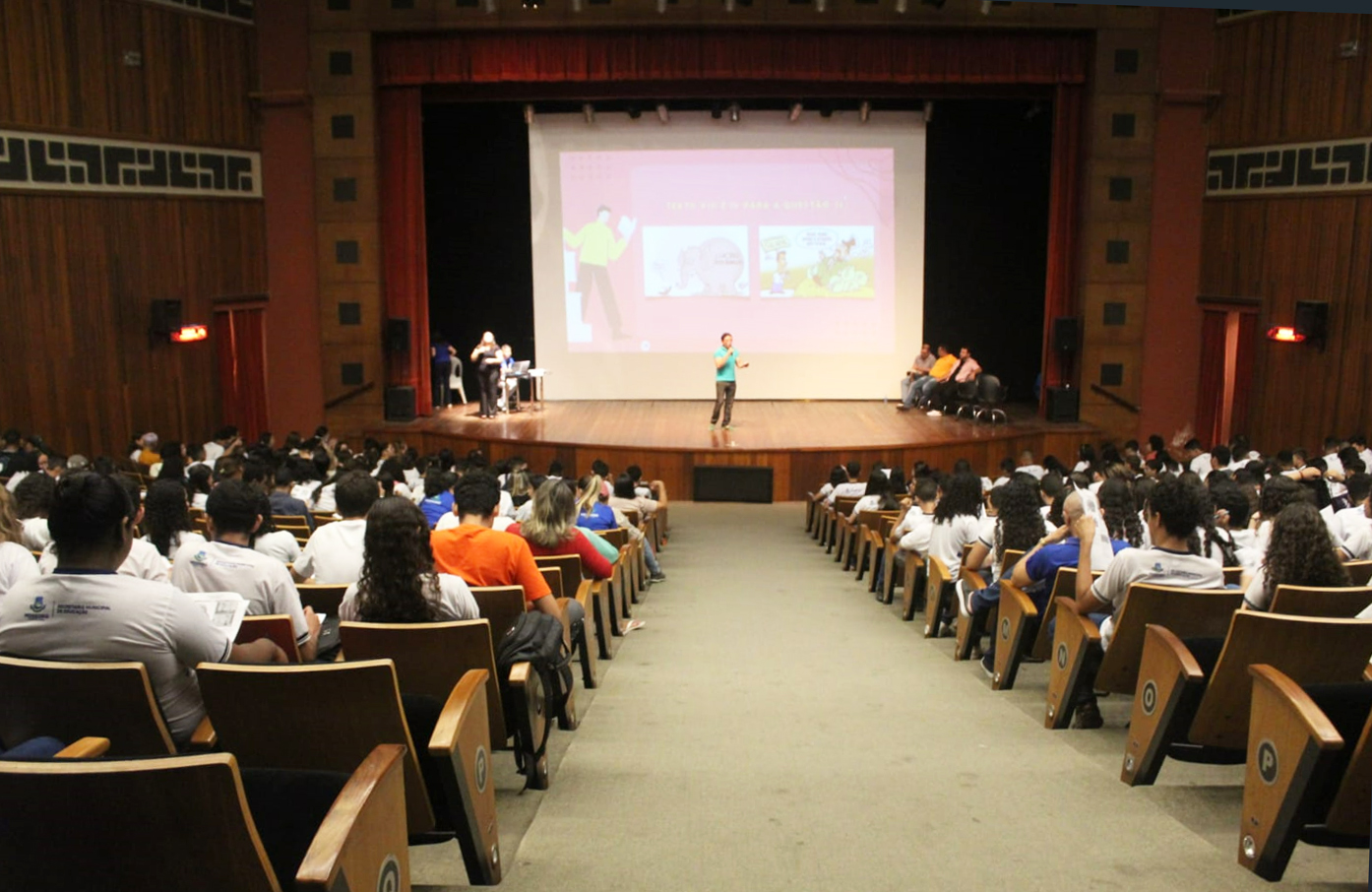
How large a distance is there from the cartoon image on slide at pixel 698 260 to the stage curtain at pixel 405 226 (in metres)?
2.88

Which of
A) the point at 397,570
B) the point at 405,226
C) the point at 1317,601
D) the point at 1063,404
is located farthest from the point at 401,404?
Result: the point at 1317,601

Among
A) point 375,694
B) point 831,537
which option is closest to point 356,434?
point 831,537

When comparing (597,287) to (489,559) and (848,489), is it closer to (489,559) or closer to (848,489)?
(848,489)

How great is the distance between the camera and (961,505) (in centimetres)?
631

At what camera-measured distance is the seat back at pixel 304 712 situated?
246cm

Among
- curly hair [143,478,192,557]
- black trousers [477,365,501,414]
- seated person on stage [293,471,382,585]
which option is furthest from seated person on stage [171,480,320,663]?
black trousers [477,365,501,414]

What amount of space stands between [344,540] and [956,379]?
1174 centimetres

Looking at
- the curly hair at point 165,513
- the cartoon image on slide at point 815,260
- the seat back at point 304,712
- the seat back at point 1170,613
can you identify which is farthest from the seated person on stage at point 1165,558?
the cartoon image on slide at point 815,260

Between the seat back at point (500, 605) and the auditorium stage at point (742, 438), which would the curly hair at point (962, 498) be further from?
the auditorium stage at point (742, 438)

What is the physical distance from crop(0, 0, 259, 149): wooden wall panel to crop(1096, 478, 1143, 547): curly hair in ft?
32.5

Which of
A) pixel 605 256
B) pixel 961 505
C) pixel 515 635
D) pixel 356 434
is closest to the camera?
pixel 515 635

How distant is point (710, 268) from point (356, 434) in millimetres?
4912

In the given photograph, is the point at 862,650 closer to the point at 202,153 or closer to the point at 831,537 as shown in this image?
the point at 831,537

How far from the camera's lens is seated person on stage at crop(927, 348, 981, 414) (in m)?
15.0
